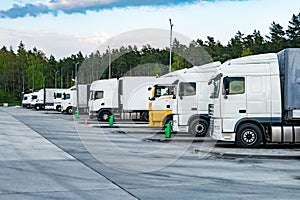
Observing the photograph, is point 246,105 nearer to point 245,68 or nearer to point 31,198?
point 245,68

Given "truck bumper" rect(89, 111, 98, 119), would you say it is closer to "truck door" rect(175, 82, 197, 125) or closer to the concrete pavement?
"truck door" rect(175, 82, 197, 125)

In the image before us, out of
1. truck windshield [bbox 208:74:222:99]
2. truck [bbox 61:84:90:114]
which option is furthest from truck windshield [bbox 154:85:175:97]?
truck [bbox 61:84:90:114]

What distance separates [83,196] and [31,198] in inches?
36.1

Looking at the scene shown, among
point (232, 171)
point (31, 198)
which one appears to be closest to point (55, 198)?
point (31, 198)

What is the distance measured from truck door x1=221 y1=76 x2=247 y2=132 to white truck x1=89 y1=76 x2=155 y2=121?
50.0 ft

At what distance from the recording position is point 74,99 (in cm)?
4950

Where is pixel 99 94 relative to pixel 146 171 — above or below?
above

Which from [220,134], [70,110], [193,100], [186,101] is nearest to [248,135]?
[220,134]

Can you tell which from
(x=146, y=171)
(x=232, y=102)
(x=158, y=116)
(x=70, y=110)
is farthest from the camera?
(x=70, y=110)

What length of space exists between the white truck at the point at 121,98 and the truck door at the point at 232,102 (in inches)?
600

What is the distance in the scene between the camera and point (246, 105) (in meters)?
17.9

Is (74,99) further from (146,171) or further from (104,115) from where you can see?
(146,171)

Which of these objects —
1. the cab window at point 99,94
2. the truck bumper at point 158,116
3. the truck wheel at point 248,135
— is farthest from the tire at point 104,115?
the truck wheel at point 248,135

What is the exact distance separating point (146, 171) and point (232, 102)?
644 centimetres
